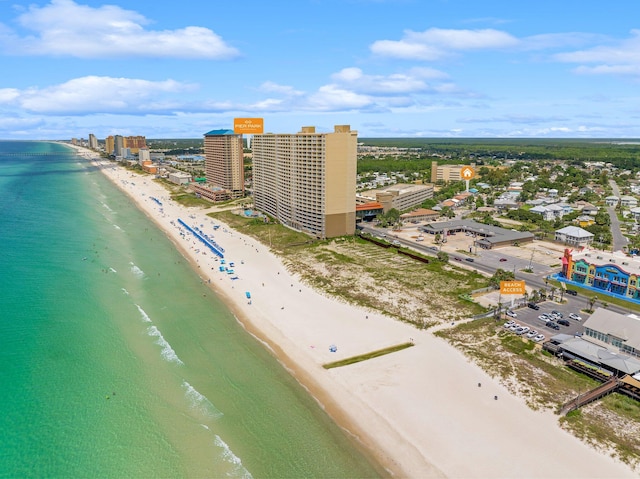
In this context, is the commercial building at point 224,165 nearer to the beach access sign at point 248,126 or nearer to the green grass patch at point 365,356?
the beach access sign at point 248,126

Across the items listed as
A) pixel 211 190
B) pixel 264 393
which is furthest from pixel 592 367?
pixel 211 190

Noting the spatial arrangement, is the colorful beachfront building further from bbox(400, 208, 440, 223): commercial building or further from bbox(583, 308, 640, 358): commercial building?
bbox(400, 208, 440, 223): commercial building

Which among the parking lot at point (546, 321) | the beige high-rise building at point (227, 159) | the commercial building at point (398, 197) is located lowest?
the parking lot at point (546, 321)

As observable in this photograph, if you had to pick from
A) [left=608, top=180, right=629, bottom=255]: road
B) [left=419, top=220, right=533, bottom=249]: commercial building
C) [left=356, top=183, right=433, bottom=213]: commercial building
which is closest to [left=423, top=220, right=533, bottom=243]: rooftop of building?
[left=419, top=220, right=533, bottom=249]: commercial building

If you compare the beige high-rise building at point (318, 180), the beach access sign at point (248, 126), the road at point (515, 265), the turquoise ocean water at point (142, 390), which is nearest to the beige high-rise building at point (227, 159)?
the beach access sign at point (248, 126)

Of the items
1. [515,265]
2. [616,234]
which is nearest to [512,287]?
[515,265]
